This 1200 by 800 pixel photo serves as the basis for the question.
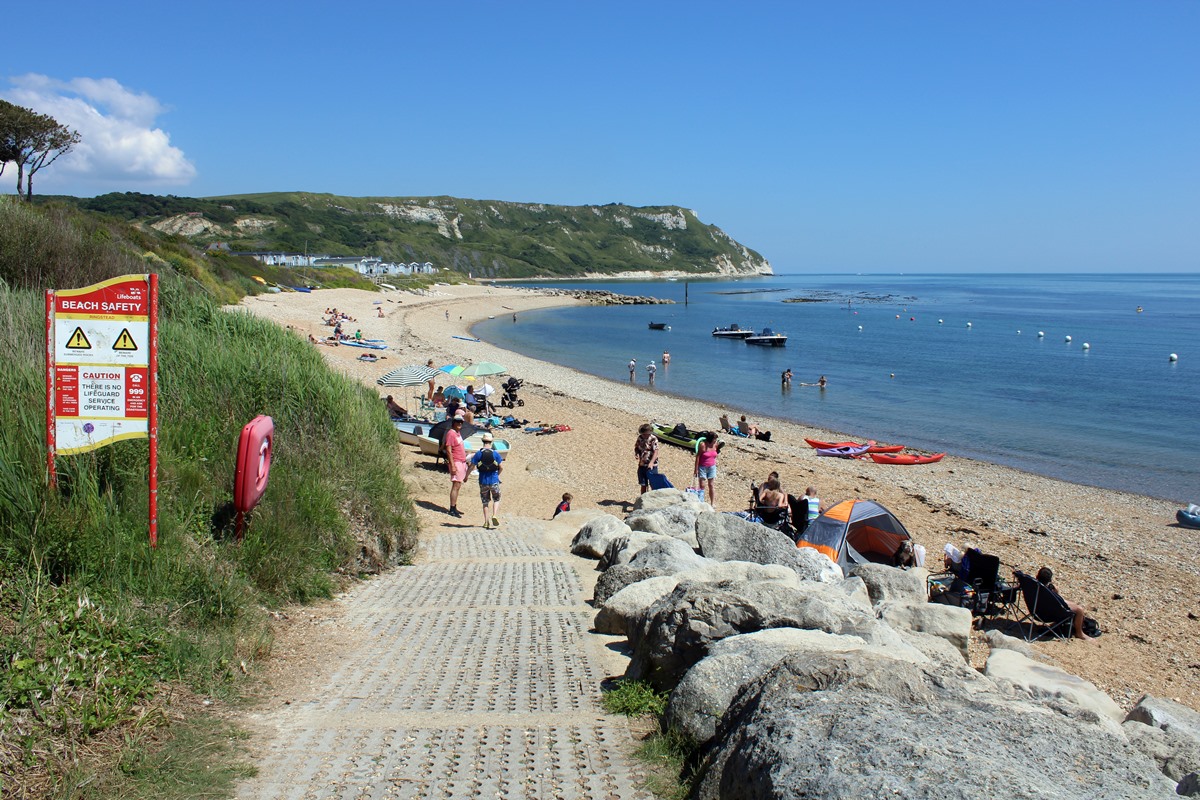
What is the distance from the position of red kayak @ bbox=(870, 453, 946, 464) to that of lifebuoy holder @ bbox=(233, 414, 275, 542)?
1938 cm

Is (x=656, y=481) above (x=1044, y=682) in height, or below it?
above

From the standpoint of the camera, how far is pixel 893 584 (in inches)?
398

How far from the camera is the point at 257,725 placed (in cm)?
480

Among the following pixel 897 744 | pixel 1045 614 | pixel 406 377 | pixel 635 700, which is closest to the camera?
pixel 897 744

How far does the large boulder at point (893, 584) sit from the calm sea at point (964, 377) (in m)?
14.9

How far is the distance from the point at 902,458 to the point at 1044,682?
16457mm

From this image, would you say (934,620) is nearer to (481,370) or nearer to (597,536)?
(597,536)

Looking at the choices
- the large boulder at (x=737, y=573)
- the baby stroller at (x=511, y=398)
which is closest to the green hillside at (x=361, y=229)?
the baby stroller at (x=511, y=398)

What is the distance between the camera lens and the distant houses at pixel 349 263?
91625mm

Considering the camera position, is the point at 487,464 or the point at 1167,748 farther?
the point at 487,464

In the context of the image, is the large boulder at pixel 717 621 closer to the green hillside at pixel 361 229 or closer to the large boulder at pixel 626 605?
the large boulder at pixel 626 605

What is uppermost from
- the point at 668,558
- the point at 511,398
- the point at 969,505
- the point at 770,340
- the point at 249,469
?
the point at 770,340

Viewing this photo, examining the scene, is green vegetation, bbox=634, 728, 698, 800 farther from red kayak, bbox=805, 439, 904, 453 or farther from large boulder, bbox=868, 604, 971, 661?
red kayak, bbox=805, 439, 904, 453

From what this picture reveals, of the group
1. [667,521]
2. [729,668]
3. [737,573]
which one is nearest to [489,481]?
[667,521]
